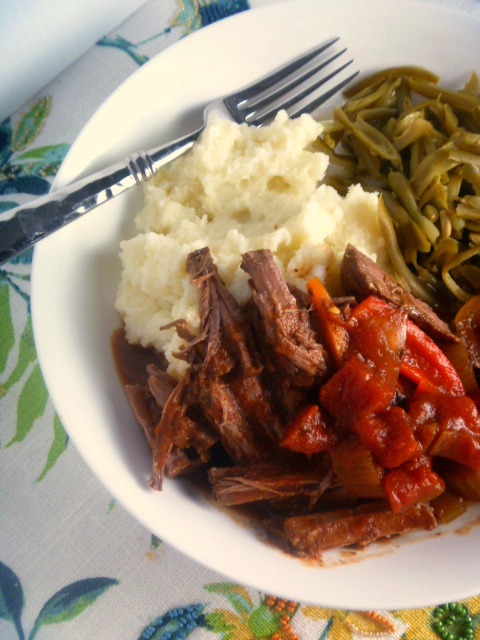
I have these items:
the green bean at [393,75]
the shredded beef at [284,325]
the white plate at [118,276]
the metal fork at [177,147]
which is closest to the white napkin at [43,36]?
the white plate at [118,276]

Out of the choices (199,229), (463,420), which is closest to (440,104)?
(199,229)

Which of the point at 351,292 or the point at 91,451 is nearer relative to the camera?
the point at 91,451

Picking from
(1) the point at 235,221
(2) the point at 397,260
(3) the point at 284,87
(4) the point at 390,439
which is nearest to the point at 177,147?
(1) the point at 235,221

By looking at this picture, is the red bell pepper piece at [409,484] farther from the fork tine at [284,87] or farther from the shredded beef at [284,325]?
the fork tine at [284,87]

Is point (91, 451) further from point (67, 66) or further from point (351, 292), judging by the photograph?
point (67, 66)

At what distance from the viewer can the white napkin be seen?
381 cm

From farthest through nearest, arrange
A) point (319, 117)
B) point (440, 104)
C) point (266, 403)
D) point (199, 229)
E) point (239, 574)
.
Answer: point (319, 117) → point (440, 104) → point (199, 229) → point (266, 403) → point (239, 574)

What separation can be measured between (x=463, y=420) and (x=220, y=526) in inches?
52.6

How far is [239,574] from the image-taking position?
2.84 metres

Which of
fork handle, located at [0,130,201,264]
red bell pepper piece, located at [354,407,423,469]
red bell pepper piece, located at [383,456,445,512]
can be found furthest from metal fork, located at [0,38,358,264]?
red bell pepper piece, located at [383,456,445,512]

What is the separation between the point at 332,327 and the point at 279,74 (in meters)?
1.80

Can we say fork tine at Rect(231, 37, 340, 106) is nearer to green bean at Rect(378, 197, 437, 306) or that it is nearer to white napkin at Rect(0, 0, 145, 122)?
green bean at Rect(378, 197, 437, 306)

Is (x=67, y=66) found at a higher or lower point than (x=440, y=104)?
higher

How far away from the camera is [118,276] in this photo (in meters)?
3.62
